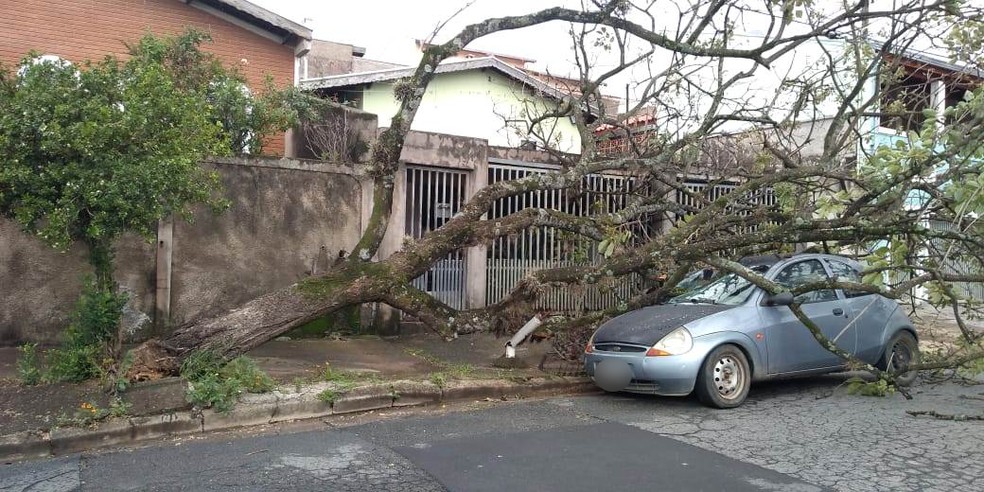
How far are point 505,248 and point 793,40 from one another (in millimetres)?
5173

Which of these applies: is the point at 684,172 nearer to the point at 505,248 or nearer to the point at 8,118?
the point at 505,248

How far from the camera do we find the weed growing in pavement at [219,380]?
6257 millimetres

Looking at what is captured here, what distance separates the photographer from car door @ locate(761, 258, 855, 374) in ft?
24.6

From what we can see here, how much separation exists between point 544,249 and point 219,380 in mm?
6350

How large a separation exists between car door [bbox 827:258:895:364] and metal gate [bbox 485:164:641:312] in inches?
131

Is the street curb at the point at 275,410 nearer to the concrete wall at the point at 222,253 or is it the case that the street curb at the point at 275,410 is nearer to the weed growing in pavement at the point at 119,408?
the weed growing in pavement at the point at 119,408

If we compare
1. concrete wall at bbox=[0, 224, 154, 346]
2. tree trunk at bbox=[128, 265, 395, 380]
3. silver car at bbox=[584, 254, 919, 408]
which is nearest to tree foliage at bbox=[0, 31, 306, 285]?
tree trunk at bbox=[128, 265, 395, 380]

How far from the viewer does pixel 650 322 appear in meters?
7.46

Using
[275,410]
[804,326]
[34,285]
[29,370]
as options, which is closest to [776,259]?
[804,326]

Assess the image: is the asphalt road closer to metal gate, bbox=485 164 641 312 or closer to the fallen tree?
the fallen tree

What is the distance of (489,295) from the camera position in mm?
11445

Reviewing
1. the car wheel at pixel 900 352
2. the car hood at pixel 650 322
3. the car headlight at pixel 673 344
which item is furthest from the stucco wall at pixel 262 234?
the car wheel at pixel 900 352

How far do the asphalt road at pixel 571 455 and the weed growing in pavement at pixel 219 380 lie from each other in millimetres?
380

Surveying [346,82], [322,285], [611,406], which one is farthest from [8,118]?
[346,82]
